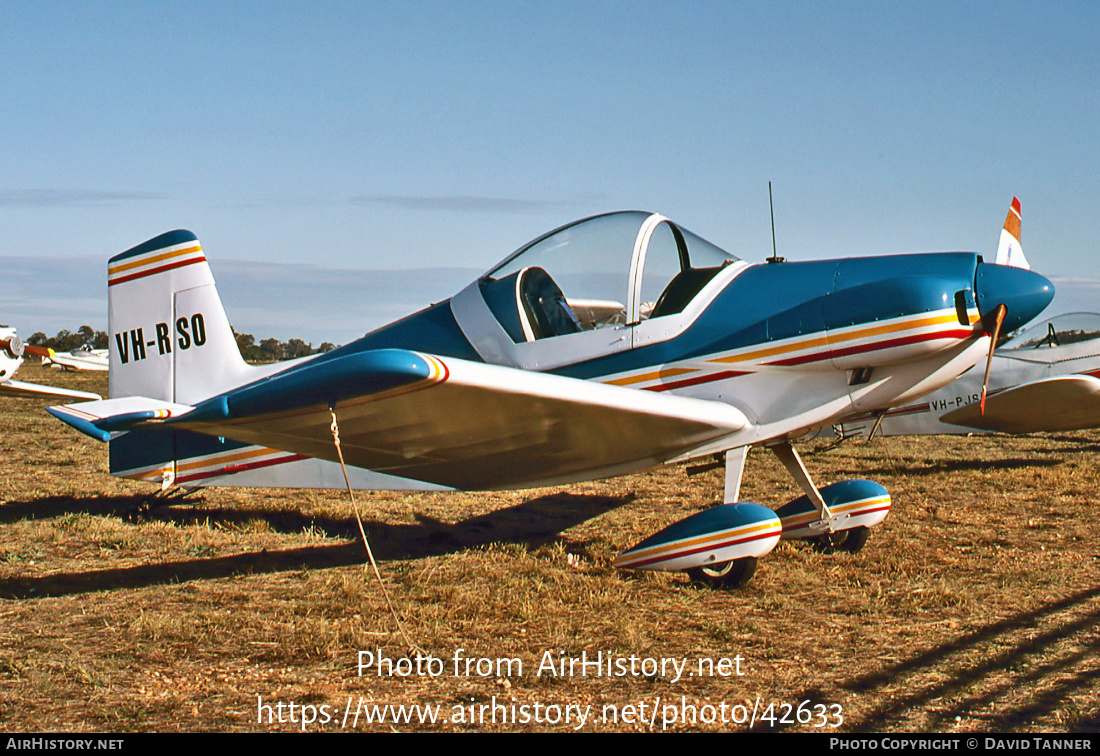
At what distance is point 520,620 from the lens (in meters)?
4.33

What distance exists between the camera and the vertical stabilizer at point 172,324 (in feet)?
21.8

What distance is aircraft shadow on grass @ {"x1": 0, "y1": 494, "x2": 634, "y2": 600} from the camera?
5.21 meters

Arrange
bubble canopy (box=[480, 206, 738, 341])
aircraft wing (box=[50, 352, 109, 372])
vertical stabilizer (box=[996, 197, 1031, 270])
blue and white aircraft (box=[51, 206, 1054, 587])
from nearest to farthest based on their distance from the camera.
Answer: blue and white aircraft (box=[51, 206, 1054, 587])
bubble canopy (box=[480, 206, 738, 341])
vertical stabilizer (box=[996, 197, 1031, 270])
aircraft wing (box=[50, 352, 109, 372])

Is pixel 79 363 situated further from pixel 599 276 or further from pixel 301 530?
pixel 599 276

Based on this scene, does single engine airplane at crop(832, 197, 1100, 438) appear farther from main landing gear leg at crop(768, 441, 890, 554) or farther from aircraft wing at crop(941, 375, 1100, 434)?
main landing gear leg at crop(768, 441, 890, 554)

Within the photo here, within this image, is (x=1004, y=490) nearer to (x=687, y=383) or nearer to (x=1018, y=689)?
(x=687, y=383)

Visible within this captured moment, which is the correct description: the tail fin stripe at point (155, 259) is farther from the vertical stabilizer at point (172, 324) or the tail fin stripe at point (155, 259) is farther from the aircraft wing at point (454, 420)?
the aircraft wing at point (454, 420)

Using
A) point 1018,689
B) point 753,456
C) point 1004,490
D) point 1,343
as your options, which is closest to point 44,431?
point 1,343

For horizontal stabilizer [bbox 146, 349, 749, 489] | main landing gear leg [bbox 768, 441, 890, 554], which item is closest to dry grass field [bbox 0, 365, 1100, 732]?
main landing gear leg [bbox 768, 441, 890, 554]

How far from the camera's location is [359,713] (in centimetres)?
315

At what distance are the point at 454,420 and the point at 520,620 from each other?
40.8 inches

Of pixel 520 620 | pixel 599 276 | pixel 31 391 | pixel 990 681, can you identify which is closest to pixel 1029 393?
pixel 599 276

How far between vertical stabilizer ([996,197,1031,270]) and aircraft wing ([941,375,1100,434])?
4.18 metres

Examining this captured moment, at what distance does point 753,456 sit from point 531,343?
22.6 ft
